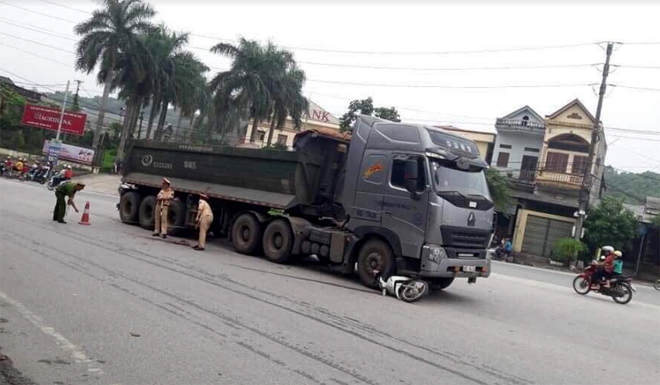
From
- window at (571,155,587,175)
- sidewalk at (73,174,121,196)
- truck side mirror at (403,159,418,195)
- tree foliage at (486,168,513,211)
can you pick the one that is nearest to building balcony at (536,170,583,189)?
window at (571,155,587,175)

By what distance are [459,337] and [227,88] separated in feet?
129

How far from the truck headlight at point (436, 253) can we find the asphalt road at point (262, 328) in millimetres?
791

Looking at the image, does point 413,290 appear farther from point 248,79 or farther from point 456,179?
point 248,79

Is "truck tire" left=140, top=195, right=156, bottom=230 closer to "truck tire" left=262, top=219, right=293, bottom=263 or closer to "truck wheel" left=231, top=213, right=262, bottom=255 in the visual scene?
"truck wheel" left=231, top=213, right=262, bottom=255

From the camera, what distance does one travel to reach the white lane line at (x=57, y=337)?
16.3ft

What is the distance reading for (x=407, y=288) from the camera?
31.5 ft

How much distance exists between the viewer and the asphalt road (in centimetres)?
522

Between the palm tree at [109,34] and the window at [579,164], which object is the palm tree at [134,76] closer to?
the palm tree at [109,34]

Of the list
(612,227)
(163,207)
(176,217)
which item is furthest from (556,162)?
(163,207)

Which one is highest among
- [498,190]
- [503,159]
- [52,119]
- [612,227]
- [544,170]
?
[503,159]

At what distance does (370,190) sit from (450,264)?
205 cm

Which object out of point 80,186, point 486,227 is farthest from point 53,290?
point 80,186

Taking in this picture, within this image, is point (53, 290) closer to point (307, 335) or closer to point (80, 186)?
point (307, 335)

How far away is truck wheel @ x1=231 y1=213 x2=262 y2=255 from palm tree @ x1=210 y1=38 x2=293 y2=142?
31890 mm
